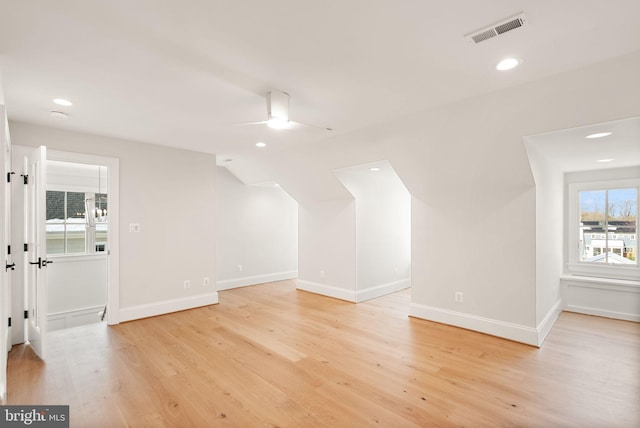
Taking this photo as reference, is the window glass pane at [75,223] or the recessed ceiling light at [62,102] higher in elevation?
the recessed ceiling light at [62,102]

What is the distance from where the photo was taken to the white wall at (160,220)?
4297mm

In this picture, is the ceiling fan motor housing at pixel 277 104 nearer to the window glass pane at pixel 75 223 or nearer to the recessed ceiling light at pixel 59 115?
the recessed ceiling light at pixel 59 115

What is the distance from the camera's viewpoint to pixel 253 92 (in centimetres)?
279

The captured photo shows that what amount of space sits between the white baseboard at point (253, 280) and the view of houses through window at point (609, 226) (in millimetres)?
5573

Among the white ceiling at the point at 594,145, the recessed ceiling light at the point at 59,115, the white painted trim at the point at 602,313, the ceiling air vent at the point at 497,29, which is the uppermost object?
the ceiling air vent at the point at 497,29

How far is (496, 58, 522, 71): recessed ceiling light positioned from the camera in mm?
2260

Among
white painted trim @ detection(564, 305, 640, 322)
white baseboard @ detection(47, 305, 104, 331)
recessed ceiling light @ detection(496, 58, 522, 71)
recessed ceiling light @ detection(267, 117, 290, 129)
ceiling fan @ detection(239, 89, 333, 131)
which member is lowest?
white baseboard @ detection(47, 305, 104, 331)

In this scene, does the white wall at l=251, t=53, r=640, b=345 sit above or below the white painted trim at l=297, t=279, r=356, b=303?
above

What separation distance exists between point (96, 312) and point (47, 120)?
436 cm

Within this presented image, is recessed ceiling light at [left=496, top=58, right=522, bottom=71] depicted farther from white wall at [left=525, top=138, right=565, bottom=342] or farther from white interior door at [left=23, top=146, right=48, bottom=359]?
white interior door at [left=23, top=146, right=48, bottom=359]

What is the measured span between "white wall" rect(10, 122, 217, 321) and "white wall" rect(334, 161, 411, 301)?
2339mm

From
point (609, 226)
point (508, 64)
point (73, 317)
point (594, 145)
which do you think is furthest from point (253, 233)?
point (609, 226)

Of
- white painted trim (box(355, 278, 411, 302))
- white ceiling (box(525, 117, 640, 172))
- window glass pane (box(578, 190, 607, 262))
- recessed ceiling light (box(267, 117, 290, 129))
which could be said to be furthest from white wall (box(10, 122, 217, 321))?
window glass pane (box(578, 190, 607, 262))

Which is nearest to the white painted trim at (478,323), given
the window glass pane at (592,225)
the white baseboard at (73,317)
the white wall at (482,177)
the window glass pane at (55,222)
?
the white wall at (482,177)
